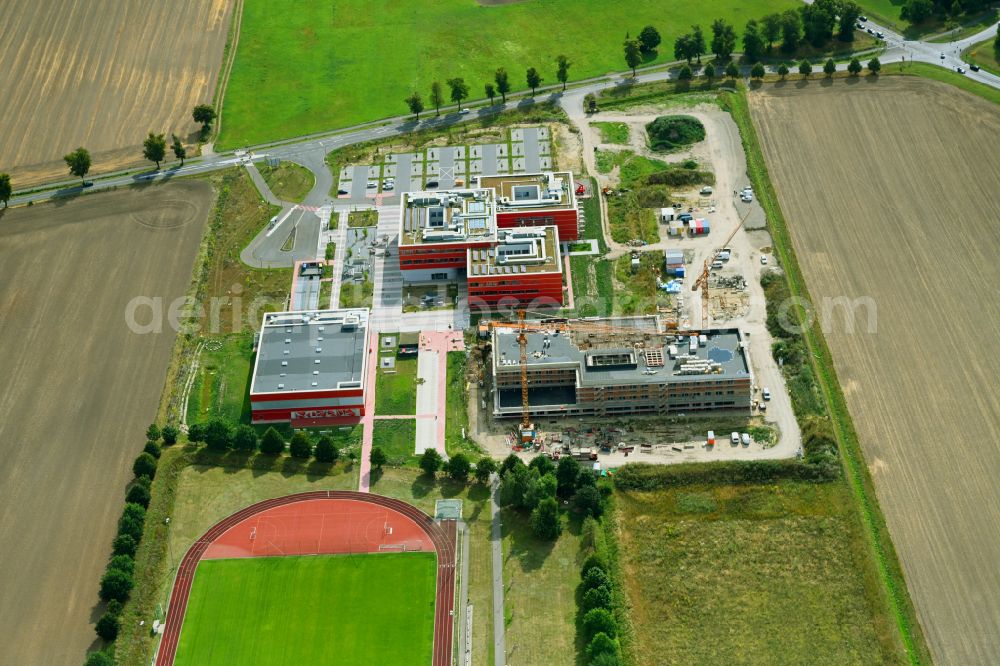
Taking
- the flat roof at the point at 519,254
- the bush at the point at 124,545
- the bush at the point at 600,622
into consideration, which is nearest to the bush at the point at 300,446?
the bush at the point at 124,545

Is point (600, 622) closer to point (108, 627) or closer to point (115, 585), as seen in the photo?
point (108, 627)

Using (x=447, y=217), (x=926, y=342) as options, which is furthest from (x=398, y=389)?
(x=926, y=342)

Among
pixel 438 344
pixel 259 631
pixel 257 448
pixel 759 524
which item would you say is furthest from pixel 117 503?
pixel 759 524

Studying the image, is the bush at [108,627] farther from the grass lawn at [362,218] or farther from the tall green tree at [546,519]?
the grass lawn at [362,218]

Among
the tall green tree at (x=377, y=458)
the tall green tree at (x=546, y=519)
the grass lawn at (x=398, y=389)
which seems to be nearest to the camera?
the tall green tree at (x=546, y=519)

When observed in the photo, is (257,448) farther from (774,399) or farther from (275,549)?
(774,399)

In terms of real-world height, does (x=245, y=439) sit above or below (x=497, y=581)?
above
